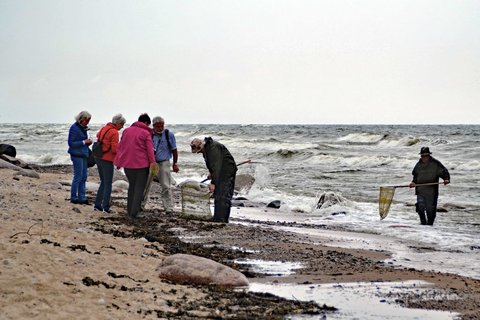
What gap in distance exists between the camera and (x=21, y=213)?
859cm

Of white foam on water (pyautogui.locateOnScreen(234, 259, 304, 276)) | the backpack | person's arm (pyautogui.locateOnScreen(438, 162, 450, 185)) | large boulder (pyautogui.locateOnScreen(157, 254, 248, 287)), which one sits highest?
the backpack

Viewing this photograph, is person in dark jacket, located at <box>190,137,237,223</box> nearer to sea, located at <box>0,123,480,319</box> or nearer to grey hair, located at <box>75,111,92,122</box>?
sea, located at <box>0,123,480,319</box>

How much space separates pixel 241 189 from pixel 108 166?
10.2 meters

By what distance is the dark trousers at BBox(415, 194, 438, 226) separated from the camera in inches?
501

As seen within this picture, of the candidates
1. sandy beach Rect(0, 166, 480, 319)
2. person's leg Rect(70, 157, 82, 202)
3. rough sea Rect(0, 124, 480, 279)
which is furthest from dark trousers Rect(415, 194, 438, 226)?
person's leg Rect(70, 157, 82, 202)

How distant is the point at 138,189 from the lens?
10062 mm

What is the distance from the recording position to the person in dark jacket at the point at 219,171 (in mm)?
10727

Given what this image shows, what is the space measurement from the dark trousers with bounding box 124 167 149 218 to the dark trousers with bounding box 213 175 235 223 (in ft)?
4.44

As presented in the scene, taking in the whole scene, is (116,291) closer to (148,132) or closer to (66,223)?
(66,223)

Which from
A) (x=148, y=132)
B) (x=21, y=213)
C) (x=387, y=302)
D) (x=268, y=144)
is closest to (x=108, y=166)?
(x=148, y=132)

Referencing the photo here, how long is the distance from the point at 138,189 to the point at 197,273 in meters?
4.14

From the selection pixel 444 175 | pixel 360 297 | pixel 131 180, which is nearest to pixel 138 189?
pixel 131 180

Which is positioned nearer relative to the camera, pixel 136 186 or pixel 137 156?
pixel 137 156

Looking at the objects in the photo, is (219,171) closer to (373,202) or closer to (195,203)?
(195,203)
